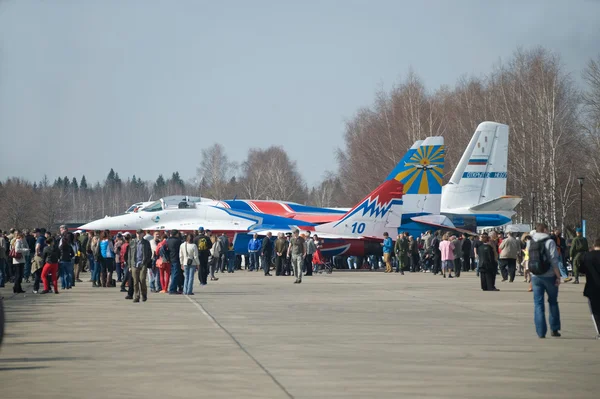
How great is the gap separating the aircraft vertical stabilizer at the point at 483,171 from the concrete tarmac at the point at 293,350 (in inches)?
1258

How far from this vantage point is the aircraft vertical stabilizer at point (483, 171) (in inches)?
2079

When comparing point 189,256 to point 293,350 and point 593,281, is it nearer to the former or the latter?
point 293,350

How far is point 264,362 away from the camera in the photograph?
10742mm

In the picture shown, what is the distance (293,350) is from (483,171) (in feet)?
140

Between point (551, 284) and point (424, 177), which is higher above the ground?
point (424, 177)

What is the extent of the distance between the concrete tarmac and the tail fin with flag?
71.4 ft

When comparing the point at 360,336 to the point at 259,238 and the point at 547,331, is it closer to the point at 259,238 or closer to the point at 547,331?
the point at 547,331

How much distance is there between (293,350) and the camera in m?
11.9

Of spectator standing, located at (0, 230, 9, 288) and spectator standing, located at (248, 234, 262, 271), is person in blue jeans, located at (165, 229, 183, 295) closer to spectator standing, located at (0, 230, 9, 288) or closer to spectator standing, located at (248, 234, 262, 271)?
spectator standing, located at (0, 230, 9, 288)

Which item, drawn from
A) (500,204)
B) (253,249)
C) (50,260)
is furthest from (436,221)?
(50,260)

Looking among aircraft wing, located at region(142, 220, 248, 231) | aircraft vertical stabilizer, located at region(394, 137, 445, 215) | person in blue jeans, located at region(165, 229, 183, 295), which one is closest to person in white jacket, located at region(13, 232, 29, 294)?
person in blue jeans, located at region(165, 229, 183, 295)

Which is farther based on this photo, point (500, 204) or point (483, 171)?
point (483, 171)

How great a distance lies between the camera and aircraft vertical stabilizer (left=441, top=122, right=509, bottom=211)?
5281cm

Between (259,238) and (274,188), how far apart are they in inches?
3244
